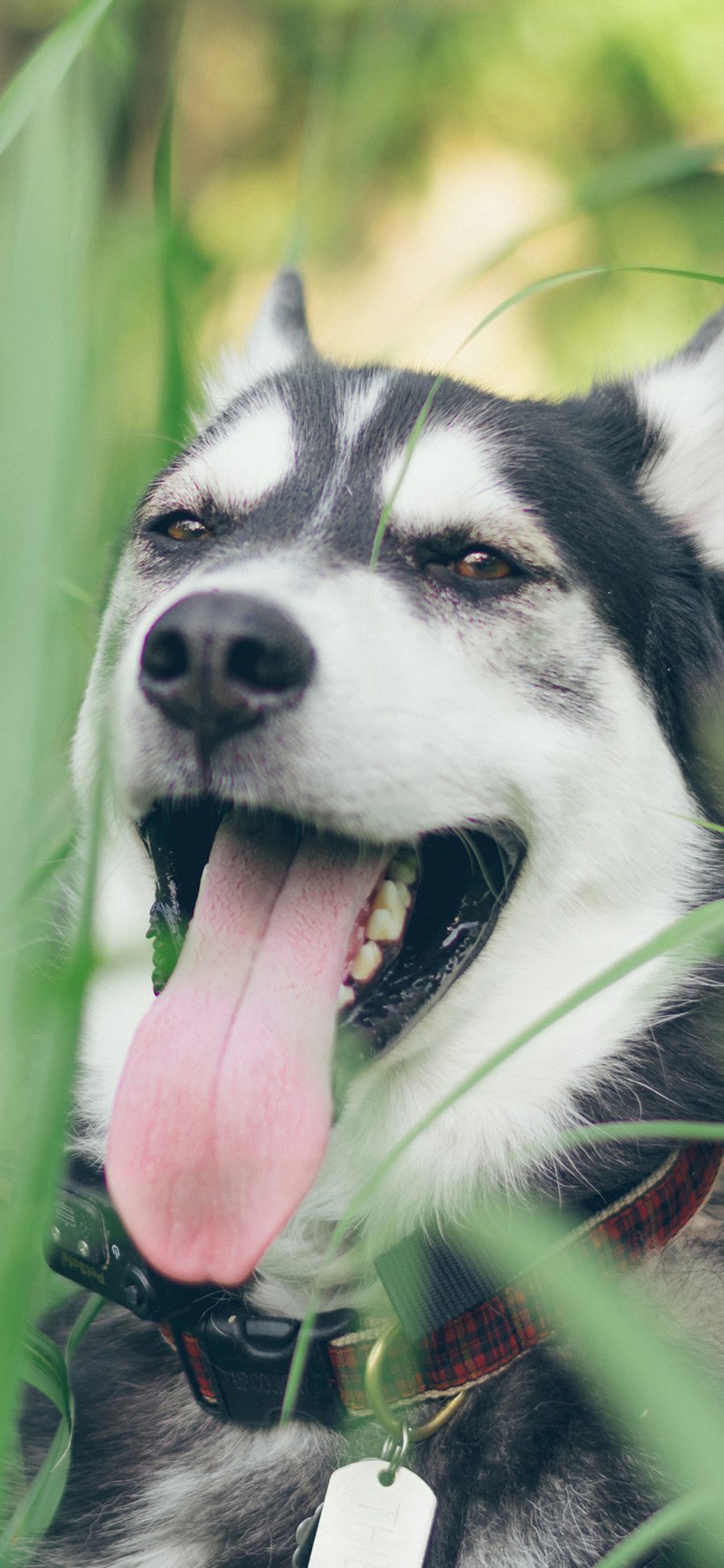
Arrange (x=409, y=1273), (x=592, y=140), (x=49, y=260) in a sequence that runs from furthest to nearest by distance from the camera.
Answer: (x=592, y=140) < (x=409, y=1273) < (x=49, y=260)

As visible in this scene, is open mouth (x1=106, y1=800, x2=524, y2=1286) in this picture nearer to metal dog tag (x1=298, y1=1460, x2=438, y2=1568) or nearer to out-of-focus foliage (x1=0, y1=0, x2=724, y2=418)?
metal dog tag (x1=298, y1=1460, x2=438, y2=1568)

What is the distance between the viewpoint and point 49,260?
1.17 m

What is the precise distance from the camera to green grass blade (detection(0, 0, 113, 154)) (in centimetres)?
127

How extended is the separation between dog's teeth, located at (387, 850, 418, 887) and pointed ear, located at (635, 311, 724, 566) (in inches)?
29.9

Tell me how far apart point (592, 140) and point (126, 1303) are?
5270 mm

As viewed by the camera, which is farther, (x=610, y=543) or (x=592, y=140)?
(x=592, y=140)

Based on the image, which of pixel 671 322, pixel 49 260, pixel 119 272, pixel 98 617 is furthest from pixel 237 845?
pixel 671 322

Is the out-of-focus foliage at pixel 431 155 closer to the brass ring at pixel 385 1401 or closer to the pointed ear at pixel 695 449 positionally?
the pointed ear at pixel 695 449

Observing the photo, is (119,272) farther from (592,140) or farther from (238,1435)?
(592,140)

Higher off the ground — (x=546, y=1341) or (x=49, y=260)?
(x=49, y=260)

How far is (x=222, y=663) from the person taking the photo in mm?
1595

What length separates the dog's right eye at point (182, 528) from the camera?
214 cm

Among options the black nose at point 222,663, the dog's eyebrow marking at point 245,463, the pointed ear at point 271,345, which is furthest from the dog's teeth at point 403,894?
the pointed ear at point 271,345

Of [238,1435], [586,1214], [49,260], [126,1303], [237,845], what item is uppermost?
[49,260]
